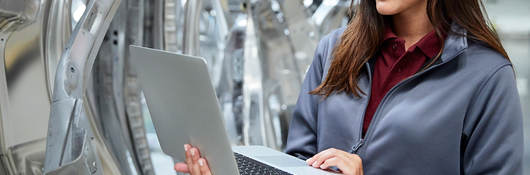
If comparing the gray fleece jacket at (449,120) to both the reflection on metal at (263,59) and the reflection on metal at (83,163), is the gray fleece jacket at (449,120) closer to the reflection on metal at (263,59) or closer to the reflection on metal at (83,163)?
the reflection on metal at (83,163)

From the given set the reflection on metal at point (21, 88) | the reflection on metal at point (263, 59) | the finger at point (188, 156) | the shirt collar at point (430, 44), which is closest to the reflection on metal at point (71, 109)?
the reflection on metal at point (21, 88)

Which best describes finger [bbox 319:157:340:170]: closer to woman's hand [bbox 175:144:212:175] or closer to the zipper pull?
the zipper pull

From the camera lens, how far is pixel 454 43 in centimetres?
117

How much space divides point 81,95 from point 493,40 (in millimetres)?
995

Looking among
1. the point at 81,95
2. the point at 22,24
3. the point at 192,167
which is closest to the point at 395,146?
the point at 192,167

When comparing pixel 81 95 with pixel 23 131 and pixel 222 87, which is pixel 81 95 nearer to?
pixel 23 131

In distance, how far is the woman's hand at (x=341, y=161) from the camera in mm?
1129

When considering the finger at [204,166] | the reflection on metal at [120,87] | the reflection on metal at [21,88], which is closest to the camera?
the finger at [204,166]

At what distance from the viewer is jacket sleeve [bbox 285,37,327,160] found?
4.45 feet

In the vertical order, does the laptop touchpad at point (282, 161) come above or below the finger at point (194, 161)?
below

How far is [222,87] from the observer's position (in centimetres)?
367

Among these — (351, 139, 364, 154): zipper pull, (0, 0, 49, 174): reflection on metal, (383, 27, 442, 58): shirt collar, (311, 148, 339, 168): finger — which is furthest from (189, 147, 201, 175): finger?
(0, 0, 49, 174): reflection on metal

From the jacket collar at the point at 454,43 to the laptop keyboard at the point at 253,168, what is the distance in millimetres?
408

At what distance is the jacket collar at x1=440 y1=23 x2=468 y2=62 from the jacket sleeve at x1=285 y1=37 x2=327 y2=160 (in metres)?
0.32
